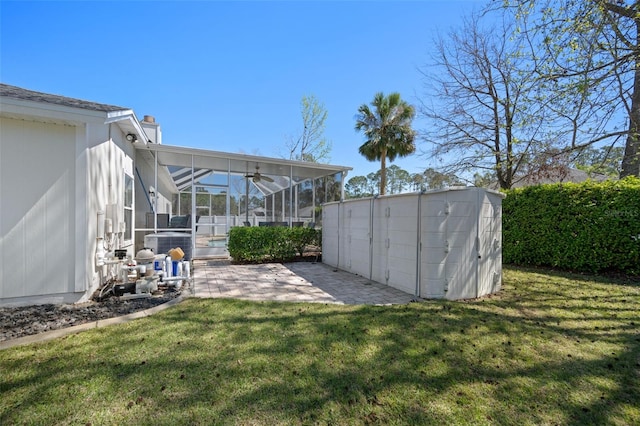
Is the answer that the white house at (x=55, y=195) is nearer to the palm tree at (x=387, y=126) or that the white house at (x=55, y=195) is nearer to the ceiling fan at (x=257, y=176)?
the ceiling fan at (x=257, y=176)

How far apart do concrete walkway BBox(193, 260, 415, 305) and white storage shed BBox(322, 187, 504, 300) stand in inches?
19.4

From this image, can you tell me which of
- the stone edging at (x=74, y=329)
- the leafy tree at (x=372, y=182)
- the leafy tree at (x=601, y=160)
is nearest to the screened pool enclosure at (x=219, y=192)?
the stone edging at (x=74, y=329)

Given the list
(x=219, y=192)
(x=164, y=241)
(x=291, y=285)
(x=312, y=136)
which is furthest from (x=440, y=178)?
(x=312, y=136)

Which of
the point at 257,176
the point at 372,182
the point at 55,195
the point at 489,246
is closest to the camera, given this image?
the point at 55,195

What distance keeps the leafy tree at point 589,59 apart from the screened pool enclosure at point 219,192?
6.68 meters

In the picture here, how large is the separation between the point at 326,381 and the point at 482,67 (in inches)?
514

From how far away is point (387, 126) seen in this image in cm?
1670

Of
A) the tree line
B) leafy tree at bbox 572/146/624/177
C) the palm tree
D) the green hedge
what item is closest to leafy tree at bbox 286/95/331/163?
the palm tree

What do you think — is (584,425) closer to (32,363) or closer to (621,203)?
(32,363)

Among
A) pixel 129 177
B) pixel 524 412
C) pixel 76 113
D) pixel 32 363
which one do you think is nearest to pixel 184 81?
pixel 129 177

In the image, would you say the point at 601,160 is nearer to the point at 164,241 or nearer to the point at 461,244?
the point at 461,244

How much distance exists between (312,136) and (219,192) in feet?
45.1

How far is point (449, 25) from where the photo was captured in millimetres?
11164

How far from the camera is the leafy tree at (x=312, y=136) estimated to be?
22.1m
